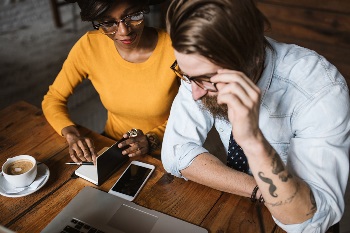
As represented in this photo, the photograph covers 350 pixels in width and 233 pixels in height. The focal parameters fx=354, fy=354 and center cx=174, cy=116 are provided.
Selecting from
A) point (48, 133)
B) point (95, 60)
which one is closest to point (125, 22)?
point (95, 60)

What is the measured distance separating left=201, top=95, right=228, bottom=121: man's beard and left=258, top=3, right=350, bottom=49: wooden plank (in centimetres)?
227

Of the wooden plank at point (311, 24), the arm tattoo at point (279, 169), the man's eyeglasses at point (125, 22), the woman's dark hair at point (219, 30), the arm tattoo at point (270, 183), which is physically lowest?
the wooden plank at point (311, 24)

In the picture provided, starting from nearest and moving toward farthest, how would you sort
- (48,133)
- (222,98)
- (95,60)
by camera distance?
(222,98) → (48,133) → (95,60)

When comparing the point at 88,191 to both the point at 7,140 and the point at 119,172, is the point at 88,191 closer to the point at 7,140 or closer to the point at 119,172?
the point at 119,172

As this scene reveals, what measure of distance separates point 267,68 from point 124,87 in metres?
0.84

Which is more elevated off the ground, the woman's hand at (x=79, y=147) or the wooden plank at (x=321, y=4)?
the woman's hand at (x=79, y=147)

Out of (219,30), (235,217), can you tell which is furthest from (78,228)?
(219,30)

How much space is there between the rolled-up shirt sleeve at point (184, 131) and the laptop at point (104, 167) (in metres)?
0.18

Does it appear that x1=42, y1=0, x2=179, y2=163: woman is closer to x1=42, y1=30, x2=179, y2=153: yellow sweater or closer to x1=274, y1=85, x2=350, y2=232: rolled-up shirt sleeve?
x1=42, y1=30, x2=179, y2=153: yellow sweater

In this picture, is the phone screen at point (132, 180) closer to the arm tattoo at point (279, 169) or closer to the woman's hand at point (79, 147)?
the woman's hand at point (79, 147)

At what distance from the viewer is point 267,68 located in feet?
3.94

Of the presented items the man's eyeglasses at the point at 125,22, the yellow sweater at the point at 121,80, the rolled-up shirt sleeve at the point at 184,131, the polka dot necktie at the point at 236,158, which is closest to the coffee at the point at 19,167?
the yellow sweater at the point at 121,80

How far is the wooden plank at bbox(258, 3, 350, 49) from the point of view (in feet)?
10.1

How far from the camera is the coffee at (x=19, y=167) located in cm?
132
